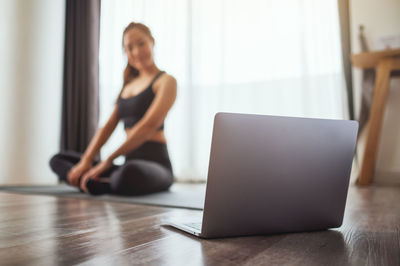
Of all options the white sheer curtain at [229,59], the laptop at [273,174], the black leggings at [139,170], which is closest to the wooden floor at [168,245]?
the laptop at [273,174]

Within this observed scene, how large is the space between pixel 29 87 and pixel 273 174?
2861 millimetres

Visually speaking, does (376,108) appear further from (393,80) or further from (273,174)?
(273,174)

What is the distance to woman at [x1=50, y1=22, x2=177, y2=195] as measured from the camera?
181cm

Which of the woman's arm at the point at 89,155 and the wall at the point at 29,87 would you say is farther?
the wall at the point at 29,87

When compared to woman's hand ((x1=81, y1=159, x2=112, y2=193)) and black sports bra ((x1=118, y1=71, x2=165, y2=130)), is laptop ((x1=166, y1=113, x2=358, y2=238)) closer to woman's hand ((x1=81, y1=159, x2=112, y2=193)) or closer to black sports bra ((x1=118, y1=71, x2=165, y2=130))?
woman's hand ((x1=81, y1=159, x2=112, y2=193))

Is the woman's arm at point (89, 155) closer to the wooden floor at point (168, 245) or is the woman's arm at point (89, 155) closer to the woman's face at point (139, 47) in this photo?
the woman's face at point (139, 47)

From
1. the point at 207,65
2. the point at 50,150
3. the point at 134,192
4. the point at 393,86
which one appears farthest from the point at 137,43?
the point at 393,86

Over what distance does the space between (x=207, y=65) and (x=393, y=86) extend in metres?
1.45

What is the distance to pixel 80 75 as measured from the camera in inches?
134

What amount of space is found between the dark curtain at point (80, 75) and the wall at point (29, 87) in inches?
3.1

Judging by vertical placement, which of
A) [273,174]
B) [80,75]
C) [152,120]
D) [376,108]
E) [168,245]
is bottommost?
[168,245]

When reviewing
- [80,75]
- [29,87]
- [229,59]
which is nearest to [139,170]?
[229,59]

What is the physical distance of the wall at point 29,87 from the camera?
2895 mm

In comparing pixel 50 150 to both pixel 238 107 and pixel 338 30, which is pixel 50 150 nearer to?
pixel 238 107
